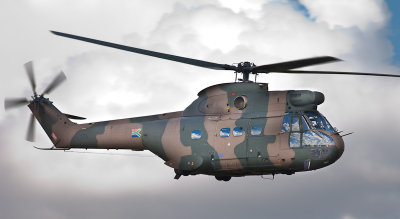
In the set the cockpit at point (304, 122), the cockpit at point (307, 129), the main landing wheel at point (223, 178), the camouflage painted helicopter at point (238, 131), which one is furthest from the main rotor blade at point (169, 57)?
the main landing wheel at point (223, 178)

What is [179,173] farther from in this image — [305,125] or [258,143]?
[305,125]

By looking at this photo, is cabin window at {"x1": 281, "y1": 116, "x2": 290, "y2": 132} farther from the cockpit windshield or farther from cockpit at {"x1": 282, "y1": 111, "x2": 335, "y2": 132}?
the cockpit windshield

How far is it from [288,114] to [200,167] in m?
4.81

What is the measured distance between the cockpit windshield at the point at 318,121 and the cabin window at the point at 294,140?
0.88 metres

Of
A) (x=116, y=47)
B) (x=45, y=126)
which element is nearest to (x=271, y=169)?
(x=116, y=47)

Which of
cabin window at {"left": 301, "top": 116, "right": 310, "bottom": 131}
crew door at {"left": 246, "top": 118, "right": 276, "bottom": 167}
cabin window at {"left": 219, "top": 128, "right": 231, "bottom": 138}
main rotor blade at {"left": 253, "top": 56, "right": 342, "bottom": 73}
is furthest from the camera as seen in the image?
cabin window at {"left": 219, "top": 128, "right": 231, "bottom": 138}

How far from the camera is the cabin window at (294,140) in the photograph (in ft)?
87.8

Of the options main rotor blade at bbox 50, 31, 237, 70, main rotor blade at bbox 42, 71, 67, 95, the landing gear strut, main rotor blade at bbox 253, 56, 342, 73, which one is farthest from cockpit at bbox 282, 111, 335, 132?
main rotor blade at bbox 42, 71, 67, 95

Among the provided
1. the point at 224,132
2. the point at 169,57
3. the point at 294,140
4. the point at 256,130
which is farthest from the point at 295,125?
the point at 169,57

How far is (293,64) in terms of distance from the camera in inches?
1025

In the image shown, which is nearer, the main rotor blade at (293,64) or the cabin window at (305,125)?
the main rotor blade at (293,64)

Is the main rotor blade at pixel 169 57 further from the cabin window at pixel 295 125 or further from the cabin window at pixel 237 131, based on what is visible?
the cabin window at pixel 295 125

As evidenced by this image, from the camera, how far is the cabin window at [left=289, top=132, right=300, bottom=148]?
26766 mm

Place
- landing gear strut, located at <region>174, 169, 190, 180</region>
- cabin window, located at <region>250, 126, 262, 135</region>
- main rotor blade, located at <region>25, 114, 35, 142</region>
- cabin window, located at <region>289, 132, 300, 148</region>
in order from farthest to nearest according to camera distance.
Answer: main rotor blade, located at <region>25, 114, 35, 142</region> < landing gear strut, located at <region>174, 169, 190, 180</region> < cabin window, located at <region>250, 126, 262, 135</region> < cabin window, located at <region>289, 132, 300, 148</region>
